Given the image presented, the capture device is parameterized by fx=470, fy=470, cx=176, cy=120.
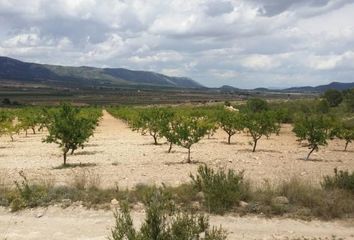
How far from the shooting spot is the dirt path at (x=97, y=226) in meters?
11.7

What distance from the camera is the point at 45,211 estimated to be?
14.1 meters

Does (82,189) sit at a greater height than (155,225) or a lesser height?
lesser

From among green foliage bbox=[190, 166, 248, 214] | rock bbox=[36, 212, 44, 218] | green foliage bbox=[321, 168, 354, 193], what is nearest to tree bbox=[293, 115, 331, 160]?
green foliage bbox=[321, 168, 354, 193]

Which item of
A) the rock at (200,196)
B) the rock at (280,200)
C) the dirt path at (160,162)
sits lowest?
the dirt path at (160,162)

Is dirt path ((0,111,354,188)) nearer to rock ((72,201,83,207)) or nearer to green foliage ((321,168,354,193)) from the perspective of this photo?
rock ((72,201,83,207))

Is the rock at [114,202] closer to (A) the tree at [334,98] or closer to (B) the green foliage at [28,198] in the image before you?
(B) the green foliage at [28,198]

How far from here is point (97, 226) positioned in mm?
12531

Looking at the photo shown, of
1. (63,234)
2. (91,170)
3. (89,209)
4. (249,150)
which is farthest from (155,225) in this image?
(249,150)

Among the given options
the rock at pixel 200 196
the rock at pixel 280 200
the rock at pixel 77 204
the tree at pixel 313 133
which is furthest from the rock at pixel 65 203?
the tree at pixel 313 133

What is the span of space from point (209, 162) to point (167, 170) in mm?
4351

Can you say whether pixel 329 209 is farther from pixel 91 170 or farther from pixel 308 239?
pixel 91 170

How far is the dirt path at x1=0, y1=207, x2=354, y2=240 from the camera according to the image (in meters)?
11.7

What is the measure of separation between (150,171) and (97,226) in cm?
1072

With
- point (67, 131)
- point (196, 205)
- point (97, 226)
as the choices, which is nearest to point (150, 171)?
point (67, 131)
